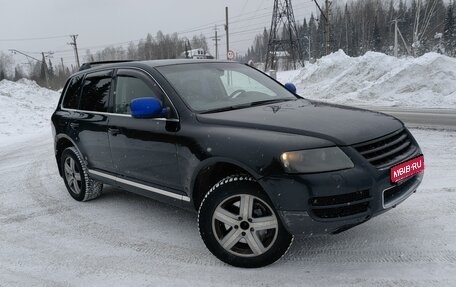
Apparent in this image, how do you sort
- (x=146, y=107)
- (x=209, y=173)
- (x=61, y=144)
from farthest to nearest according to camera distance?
(x=61, y=144) → (x=146, y=107) → (x=209, y=173)

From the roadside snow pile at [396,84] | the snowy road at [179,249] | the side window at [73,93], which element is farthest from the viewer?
the roadside snow pile at [396,84]

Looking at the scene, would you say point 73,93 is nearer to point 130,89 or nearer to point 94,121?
point 94,121

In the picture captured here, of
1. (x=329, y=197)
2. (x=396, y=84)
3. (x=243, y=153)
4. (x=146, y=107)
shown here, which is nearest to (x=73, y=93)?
(x=146, y=107)

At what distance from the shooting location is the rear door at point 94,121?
15.9 feet

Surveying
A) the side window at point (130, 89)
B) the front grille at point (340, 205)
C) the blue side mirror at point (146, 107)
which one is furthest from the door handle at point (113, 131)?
the front grille at point (340, 205)

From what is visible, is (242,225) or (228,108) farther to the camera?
(228,108)

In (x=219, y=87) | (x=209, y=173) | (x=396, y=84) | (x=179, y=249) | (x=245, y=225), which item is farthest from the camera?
(x=396, y=84)

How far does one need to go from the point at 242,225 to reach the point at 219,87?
1.60 metres

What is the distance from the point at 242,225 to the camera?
11.4 ft

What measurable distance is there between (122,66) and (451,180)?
4.27 m

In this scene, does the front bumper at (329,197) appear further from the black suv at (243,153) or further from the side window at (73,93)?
the side window at (73,93)

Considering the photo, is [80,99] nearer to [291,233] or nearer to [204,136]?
[204,136]

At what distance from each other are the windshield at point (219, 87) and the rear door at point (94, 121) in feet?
3.08

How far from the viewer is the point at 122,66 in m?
4.76
